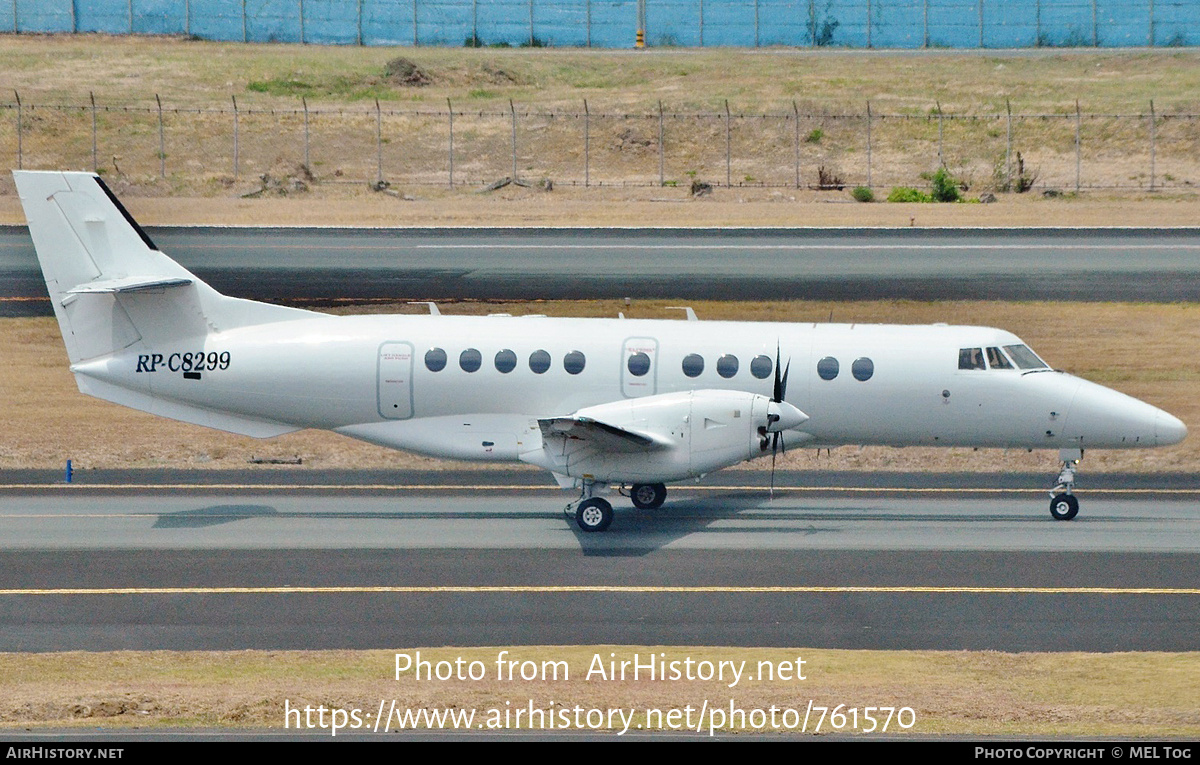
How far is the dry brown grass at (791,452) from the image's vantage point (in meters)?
29.0

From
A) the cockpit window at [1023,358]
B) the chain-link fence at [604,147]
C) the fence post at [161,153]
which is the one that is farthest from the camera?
the chain-link fence at [604,147]

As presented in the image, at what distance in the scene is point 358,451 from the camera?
29.8 m

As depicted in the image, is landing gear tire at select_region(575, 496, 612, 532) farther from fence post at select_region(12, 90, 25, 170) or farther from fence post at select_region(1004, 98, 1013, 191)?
fence post at select_region(12, 90, 25, 170)

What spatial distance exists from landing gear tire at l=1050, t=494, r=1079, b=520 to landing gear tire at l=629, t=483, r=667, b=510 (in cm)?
658

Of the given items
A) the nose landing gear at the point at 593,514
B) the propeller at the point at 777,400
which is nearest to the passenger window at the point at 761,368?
Answer: the propeller at the point at 777,400

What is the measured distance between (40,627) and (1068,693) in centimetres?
1195

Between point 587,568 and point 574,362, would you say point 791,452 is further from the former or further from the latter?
point 587,568

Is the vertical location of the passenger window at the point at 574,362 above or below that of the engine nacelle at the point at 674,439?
above

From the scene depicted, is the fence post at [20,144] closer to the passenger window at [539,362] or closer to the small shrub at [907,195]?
the small shrub at [907,195]

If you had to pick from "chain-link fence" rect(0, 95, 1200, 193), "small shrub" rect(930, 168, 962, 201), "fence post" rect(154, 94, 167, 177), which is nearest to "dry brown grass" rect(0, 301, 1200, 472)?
"small shrub" rect(930, 168, 962, 201)

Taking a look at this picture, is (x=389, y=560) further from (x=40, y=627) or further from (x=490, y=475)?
(x=490, y=475)

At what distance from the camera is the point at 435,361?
79.2ft

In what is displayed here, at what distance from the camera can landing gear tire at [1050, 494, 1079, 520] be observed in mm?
23600

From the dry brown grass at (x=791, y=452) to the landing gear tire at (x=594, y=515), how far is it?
21.4 feet
